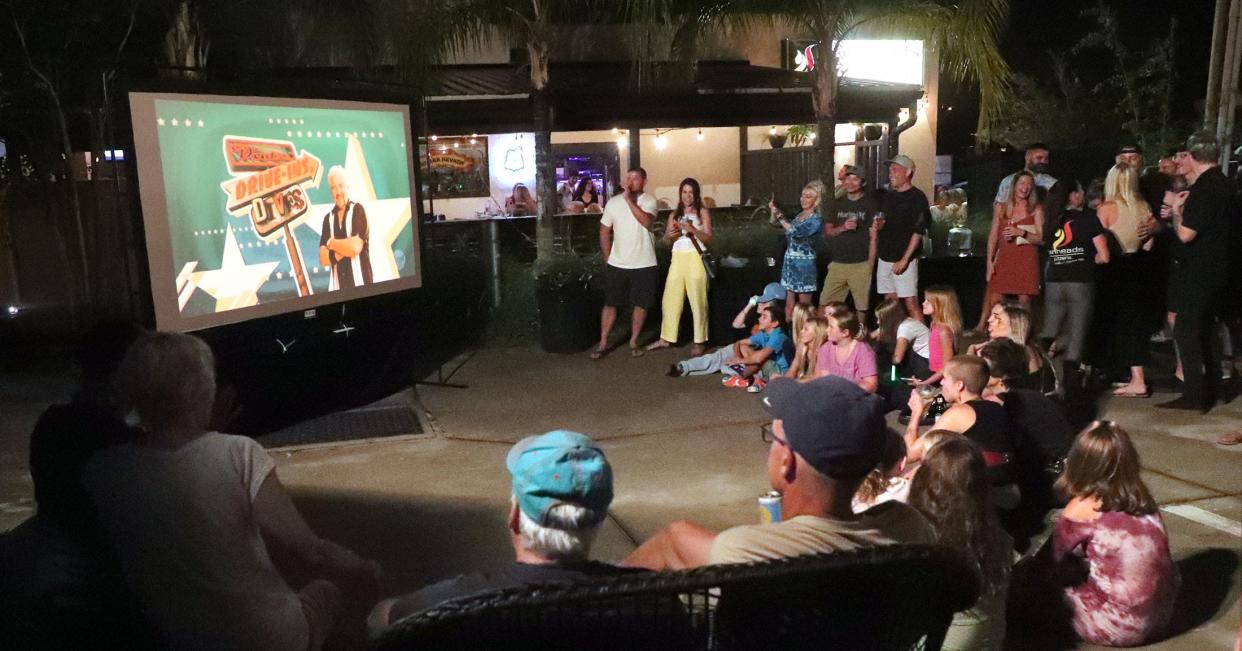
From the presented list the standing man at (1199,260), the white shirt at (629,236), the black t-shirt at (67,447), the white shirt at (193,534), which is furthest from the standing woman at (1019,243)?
the black t-shirt at (67,447)

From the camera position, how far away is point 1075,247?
25.0 feet

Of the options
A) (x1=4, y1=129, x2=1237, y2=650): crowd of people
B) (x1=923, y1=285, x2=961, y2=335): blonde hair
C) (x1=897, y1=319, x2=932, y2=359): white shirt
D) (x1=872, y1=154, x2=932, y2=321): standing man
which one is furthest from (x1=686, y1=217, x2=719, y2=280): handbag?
(x1=923, y1=285, x2=961, y2=335): blonde hair

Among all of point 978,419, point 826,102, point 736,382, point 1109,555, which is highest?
point 826,102

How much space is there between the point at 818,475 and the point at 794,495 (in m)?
0.08

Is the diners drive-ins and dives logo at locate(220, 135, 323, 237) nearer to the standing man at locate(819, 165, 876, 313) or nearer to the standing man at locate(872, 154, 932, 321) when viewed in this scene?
the standing man at locate(819, 165, 876, 313)

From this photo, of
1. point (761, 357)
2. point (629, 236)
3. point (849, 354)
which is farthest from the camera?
point (629, 236)

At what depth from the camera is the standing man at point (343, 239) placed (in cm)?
753

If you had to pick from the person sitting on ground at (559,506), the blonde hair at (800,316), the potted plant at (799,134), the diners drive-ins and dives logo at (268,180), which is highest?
the potted plant at (799,134)

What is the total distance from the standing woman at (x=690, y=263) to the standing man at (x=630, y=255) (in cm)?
19

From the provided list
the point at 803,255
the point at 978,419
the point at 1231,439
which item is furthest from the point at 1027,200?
the point at 978,419

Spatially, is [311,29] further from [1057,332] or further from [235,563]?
[235,563]

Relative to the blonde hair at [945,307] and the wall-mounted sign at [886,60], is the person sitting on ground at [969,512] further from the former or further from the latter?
the wall-mounted sign at [886,60]

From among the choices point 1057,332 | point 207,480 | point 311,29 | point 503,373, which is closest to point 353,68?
point 311,29

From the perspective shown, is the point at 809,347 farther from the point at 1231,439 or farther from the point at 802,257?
the point at 1231,439
